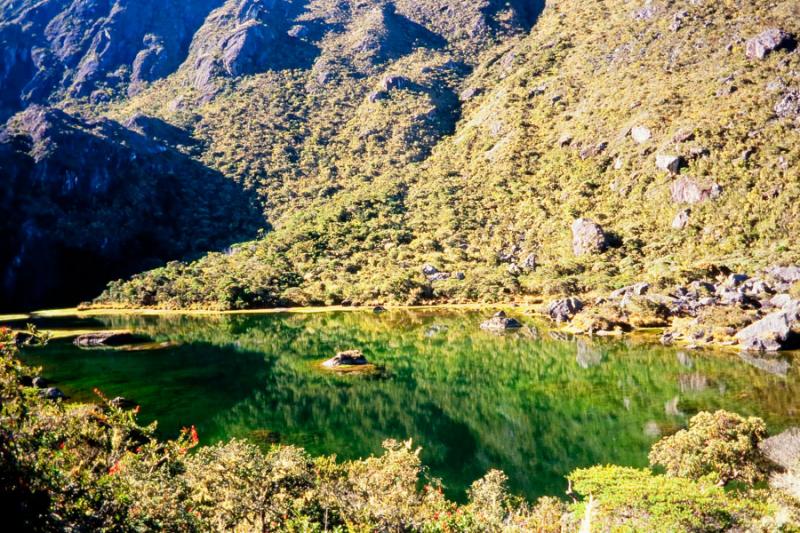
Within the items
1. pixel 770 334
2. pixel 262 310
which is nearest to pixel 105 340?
pixel 262 310

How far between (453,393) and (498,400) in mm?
4135

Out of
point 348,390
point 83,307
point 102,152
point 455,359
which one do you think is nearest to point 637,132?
point 455,359

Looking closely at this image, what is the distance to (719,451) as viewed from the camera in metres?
23.2

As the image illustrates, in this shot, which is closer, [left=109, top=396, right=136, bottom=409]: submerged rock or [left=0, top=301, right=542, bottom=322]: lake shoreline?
[left=109, top=396, right=136, bottom=409]: submerged rock

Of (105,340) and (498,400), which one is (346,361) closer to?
(498,400)

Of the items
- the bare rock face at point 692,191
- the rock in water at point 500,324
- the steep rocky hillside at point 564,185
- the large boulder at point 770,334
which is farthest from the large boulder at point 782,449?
the bare rock face at point 692,191

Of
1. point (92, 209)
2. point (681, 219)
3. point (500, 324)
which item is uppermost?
point (92, 209)

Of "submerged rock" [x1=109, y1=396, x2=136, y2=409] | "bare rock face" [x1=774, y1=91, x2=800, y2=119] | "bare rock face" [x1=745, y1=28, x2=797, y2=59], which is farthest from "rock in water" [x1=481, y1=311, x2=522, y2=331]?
"bare rock face" [x1=745, y1=28, x2=797, y2=59]

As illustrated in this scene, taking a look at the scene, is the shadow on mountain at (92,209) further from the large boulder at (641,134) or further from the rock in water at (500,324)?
the large boulder at (641,134)

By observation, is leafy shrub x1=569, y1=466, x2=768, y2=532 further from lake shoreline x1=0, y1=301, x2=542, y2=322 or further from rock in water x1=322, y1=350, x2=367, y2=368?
lake shoreline x1=0, y1=301, x2=542, y2=322

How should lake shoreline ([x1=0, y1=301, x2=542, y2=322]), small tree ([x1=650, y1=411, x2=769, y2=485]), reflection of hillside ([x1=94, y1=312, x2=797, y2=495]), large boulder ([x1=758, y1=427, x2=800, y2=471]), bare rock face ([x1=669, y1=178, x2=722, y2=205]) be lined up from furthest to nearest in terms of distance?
bare rock face ([x1=669, y1=178, x2=722, y2=205]) → lake shoreline ([x1=0, y1=301, x2=542, y2=322]) → reflection of hillside ([x1=94, y1=312, x2=797, y2=495]) → large boulder ([x1=758, y1=427, x2=800, y2=471]) → small tree ([x1=650, y1=411, x2=769, y2=485])

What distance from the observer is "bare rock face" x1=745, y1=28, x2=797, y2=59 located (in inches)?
5221

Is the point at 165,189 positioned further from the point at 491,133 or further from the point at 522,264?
the point at 522,264

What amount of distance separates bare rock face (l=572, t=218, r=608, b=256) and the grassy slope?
10.2 ft
